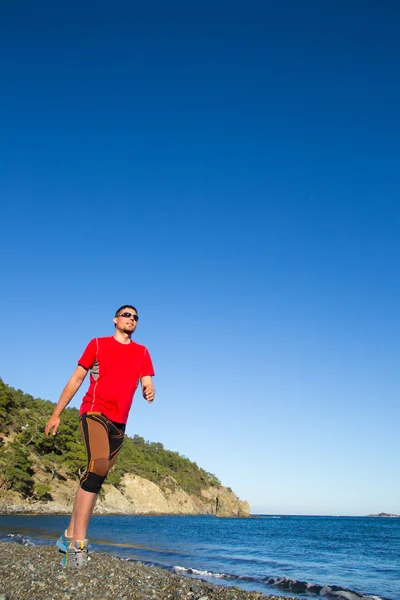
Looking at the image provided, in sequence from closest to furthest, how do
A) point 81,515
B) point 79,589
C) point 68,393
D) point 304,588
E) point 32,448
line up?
point 81,515
point 68,393
point 79,589
point 304,588
point 32,448

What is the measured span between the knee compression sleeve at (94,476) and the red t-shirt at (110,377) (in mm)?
493

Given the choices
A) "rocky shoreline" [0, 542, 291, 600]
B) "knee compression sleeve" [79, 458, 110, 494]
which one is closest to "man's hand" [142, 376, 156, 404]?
"knee compression sleeve" [79, 458, 110, 494]

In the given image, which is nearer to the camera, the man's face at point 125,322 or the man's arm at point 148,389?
the man's arm at point 148,389

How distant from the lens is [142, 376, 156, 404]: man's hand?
5.54 meters

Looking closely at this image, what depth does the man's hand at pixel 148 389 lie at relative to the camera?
18.2 feet

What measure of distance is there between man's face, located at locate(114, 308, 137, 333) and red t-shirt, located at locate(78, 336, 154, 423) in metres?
0.23

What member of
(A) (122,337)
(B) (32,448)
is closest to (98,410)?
(A) (122,337)

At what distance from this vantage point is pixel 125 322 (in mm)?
5688

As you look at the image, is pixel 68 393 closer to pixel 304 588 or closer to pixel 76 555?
pixel 76 555

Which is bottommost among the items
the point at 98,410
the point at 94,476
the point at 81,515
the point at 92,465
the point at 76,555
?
the point at 76,555

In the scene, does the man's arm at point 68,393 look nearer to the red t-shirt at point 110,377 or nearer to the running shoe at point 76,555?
the red t-shirt at point 110,377

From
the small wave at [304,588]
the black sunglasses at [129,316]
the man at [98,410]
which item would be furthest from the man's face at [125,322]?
the small wave at [304,588]

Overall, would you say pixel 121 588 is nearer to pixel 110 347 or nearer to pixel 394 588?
pixel 110 347

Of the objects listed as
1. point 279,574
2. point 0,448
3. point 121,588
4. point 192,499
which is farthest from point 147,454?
point 121,588
